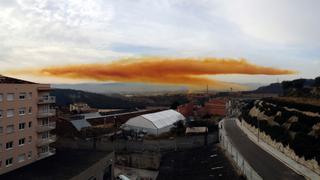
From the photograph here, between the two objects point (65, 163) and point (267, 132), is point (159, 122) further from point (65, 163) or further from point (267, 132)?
point (65, 163)

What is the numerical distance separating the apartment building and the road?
2209cm

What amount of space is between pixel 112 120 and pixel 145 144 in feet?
76.6

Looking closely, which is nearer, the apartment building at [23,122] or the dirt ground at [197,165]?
the apartment building at [23,122]

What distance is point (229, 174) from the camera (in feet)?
114

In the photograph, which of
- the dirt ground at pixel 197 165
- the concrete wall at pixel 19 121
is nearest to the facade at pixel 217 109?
the dirt ground at pixel 197 165

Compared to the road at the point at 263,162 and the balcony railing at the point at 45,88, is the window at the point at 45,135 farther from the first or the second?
the road at the point at 263,162

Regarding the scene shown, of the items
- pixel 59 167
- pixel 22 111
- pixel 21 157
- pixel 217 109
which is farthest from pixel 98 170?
pixel 217 109

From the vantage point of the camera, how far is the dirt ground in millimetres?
36075

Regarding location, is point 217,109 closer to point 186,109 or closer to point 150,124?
point 186,109

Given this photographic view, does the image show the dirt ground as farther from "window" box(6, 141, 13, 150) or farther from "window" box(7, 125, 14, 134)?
"window" box(7, 125, 14, 134)

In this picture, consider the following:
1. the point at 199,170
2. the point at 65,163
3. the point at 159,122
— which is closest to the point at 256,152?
the point at 199,170

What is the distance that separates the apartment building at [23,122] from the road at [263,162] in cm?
2209

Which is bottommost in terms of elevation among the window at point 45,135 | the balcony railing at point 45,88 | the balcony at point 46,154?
the balcony at point 46,154

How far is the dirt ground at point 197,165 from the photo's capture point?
3608 centimetres
